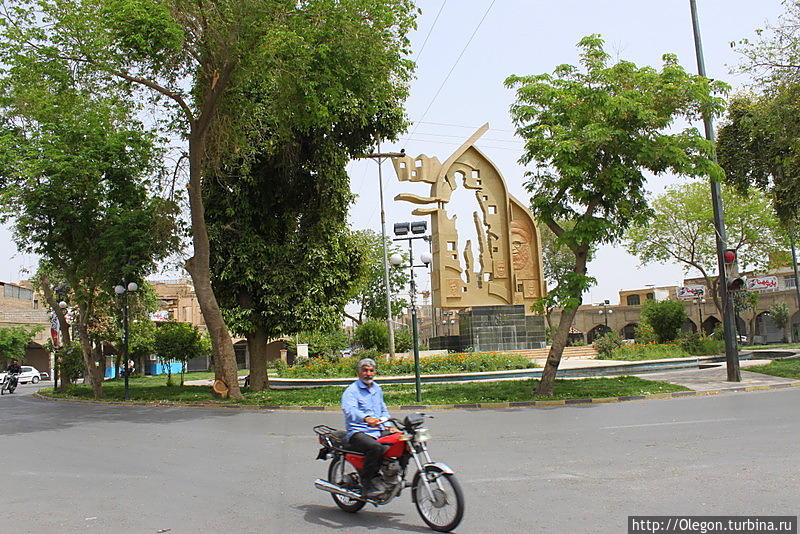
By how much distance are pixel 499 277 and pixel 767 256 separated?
20735 mm

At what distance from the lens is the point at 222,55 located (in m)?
15.7

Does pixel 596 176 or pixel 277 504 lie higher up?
pixel 596 176

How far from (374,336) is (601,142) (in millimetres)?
26095

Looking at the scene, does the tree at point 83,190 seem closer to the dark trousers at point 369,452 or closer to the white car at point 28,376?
the dark trousers at point 369,452

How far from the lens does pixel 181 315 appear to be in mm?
72875

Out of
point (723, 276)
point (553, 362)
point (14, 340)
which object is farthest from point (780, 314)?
point (14, 340)

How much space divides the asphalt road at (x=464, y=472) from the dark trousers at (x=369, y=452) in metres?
0.42

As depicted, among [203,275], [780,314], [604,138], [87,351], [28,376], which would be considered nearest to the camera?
[604,138]

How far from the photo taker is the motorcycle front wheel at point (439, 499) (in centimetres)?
546

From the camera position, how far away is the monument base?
32250 millimetres

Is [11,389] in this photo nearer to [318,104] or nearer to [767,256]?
[318,104]

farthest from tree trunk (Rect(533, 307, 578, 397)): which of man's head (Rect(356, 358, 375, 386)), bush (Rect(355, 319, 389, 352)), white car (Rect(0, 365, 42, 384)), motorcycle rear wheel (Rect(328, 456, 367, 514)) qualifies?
white car (Rect(0, 365, 42, 384))

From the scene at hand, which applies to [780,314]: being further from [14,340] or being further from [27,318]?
[27,318]

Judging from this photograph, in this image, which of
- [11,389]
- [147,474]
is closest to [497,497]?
[147,474]
